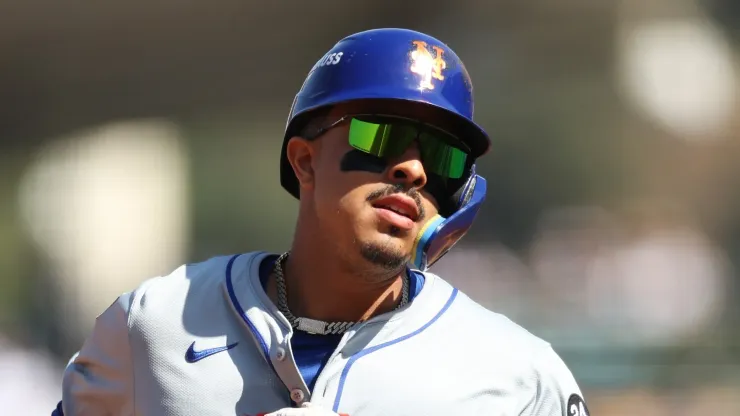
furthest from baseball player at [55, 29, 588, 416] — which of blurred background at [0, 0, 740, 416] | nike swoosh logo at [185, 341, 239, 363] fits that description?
blurred background at [0, 0, 740, 416]

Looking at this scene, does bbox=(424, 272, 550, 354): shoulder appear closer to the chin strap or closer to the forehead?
the chin strap

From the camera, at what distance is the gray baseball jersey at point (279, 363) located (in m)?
2.34

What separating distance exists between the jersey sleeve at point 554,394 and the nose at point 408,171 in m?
0.50

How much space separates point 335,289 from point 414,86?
1.73 feet

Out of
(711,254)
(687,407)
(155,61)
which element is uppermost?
(155,61)

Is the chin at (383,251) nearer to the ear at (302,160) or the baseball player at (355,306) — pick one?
the baseball player at (355,306)

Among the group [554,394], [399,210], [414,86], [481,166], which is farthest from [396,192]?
[481,166]

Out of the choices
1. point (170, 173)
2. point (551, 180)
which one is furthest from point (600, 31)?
point (170, 173)

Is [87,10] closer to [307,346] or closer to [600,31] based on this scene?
[600,31]

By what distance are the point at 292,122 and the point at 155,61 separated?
748 centimetres

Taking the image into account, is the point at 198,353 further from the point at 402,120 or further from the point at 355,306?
the point at 402,120

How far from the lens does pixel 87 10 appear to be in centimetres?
981

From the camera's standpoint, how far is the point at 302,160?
107 inches

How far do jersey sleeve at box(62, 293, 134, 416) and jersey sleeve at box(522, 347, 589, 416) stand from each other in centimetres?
93
